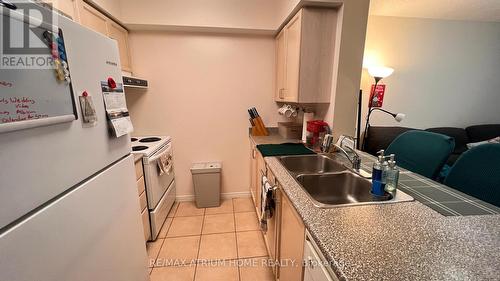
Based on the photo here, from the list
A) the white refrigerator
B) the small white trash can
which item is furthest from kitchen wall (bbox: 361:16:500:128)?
the white refrigerator

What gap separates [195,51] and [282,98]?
4.10 feet

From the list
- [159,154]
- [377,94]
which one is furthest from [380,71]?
[159,154]

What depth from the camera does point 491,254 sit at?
67cm

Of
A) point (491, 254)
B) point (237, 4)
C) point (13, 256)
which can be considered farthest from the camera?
point (237, 4)

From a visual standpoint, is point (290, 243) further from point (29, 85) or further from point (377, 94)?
point (377, 94)

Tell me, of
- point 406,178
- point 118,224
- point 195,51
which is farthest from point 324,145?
point 195,51

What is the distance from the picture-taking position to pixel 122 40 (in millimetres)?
2217

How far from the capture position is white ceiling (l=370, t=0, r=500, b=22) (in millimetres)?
2496

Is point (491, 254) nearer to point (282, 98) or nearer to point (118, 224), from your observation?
point (118, 224)

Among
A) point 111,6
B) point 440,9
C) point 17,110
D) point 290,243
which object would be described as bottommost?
point 290,243

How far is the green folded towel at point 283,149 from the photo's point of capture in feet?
5.93

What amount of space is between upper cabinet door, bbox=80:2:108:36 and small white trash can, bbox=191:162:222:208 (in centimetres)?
170

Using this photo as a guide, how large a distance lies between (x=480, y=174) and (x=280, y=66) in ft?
6.38

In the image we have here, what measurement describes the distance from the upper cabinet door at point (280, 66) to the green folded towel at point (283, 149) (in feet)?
1.96
